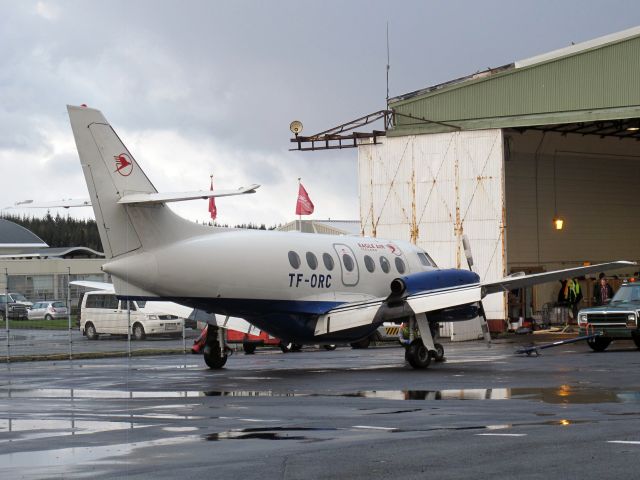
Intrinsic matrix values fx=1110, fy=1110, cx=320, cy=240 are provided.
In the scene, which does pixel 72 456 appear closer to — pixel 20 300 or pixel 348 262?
pixel 348 262

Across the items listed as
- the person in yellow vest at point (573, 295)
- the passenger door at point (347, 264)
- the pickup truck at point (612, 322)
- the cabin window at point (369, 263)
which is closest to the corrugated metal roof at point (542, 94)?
the person in yellow vest at point (573, 295)

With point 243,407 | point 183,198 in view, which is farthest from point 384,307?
point 243,407

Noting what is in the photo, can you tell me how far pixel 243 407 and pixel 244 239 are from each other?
28.6 feet

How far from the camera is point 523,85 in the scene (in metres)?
42.1

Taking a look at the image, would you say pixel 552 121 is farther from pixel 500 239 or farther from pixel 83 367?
pixel 83 367

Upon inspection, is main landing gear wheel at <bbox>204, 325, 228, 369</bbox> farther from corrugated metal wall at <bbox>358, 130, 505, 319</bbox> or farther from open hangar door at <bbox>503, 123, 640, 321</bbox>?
open hangar door at <bbox>503, 123, 640, 321</bbox>

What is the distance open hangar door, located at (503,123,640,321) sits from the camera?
48000mm

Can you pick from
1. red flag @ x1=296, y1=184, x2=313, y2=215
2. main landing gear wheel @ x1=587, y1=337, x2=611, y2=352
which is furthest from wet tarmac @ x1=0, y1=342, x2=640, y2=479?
red flag @ x1=296, y1=184, x2=313, y2=215

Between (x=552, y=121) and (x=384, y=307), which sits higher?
(x=552, y=121)

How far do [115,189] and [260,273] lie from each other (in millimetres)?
3912

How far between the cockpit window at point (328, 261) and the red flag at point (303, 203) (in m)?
22.8

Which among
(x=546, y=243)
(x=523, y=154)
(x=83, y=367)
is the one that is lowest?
(x=83, y=367)

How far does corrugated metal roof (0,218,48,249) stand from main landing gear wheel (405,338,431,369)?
79308 mm

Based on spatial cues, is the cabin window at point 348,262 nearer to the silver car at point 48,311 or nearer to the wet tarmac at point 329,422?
the wet tarmac at point 329,422
